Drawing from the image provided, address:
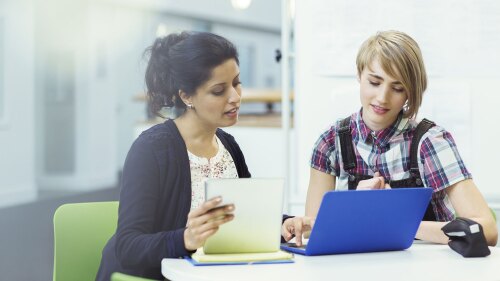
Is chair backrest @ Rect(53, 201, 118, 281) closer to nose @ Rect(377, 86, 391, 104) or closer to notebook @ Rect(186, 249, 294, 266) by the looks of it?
notebook @ Rect(186, 249, 294, 266)

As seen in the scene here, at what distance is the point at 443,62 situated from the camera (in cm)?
314

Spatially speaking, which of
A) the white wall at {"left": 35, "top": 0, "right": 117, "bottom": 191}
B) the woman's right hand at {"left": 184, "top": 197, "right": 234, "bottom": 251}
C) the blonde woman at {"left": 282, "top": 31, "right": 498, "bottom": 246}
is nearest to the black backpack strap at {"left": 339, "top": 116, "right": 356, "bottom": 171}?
the blonde woman at {"left": 282, "top": 31, "right": 498, "bottom": 246}

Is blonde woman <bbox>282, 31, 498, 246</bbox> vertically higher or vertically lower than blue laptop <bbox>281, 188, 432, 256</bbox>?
higher

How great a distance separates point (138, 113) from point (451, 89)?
27.3 ft

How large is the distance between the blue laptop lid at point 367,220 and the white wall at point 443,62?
1.25 m

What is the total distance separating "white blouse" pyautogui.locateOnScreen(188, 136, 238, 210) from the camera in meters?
2.11

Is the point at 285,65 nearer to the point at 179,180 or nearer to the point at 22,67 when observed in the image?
the point at 179,180

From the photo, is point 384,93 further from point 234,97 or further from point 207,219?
point 207,219

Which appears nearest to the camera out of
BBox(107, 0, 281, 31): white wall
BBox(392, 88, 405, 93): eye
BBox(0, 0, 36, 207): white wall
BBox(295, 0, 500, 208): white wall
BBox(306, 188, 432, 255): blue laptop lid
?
BBox(306, 188, 432, 255): blue laptop lid

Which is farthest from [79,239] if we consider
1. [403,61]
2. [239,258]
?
[403,61]

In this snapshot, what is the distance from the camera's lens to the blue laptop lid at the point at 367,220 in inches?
68.9

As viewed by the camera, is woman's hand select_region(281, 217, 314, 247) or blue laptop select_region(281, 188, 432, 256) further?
woman's hand select_region(281, 217, 314, 247)

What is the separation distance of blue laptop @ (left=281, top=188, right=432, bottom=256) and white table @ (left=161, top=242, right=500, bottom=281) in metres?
0.03

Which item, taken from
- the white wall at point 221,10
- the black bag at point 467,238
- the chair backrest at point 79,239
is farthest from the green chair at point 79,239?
the white wall at point 221,10
